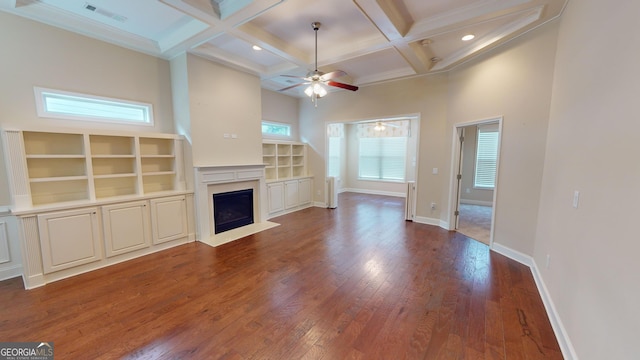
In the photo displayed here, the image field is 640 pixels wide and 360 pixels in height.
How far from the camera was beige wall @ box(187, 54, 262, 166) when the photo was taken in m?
4.11

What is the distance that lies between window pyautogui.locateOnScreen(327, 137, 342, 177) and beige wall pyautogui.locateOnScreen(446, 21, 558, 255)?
211 inches

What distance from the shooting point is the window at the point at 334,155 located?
8891mm

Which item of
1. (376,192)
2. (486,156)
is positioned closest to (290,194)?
(376,192)

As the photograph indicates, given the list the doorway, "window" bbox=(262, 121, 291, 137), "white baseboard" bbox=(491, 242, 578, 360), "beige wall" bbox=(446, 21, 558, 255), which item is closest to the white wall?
"white baseboard" bbox=(491, 242, 578, 360)

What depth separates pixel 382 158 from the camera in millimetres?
8930

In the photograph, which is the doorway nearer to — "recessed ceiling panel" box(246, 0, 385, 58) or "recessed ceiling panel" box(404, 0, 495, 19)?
"recessed ceiling panel" box(404, 0, 495, 19)

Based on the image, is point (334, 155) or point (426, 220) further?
point (334, 155)

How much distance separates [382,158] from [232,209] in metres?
5.91

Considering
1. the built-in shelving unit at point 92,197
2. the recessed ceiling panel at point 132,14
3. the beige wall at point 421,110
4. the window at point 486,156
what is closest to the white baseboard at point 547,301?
the beige wall at point 421,110

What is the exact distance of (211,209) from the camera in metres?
4.43

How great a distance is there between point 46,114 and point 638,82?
5.55 m

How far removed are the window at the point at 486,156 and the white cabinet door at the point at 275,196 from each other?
5.69 m

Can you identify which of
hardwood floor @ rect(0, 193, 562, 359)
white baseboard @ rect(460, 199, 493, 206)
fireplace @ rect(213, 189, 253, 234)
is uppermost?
fireplace @ rect(213, 189, 253, 234)

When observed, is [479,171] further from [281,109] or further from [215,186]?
[215,186]
